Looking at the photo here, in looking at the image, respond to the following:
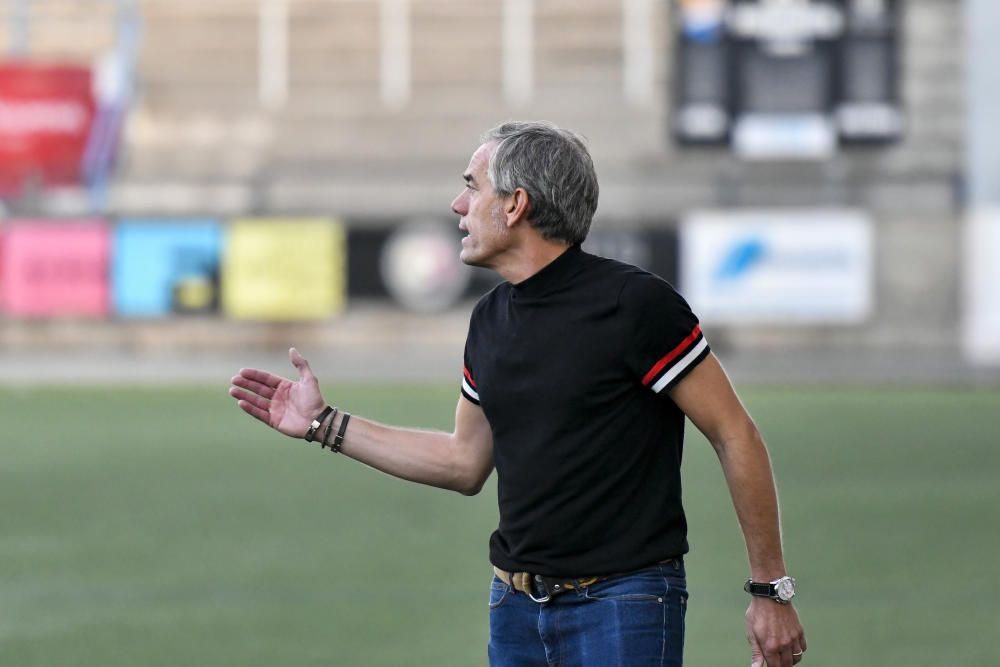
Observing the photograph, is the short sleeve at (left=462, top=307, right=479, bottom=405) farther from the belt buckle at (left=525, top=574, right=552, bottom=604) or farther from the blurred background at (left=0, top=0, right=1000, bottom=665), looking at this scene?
the blurred background at (left=0, top=0, right=1000, bottom=665)

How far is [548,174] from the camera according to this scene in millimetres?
3217

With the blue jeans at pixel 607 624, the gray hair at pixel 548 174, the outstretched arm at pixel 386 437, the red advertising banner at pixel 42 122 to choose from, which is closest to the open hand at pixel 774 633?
the blue jeans at pixel 607 624

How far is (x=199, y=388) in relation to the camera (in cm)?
2275

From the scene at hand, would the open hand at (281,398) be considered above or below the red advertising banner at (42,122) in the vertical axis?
below

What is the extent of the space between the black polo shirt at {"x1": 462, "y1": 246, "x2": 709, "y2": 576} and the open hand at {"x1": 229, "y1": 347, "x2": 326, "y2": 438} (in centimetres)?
59

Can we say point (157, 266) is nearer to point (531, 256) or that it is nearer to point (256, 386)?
point (256, 386)

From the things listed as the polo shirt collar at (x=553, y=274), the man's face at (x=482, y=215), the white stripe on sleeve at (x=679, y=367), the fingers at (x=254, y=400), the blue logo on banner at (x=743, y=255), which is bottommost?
the blue logo on banner at (x=743, y=255)

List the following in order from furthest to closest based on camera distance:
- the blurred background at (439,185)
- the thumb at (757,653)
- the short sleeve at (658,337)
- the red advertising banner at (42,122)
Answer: the red advertising banner at (42,122), the blurred background at (439,185), the thumb at (757,653), the short sleeve at (658,337)

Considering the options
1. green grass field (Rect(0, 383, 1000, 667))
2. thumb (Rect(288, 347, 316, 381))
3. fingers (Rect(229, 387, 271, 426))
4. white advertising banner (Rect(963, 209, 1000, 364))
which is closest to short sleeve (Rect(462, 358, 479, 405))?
thumb (Rect(288, 347, 316, 381))

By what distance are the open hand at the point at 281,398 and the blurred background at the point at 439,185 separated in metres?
14.5

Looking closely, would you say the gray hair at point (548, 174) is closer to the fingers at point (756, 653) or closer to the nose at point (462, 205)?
the nose at point (462, 205)

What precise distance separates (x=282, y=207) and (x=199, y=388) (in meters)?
6.77

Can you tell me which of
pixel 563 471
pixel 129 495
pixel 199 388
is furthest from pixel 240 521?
pixel 199 388

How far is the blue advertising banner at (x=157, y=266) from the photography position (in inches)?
1050
